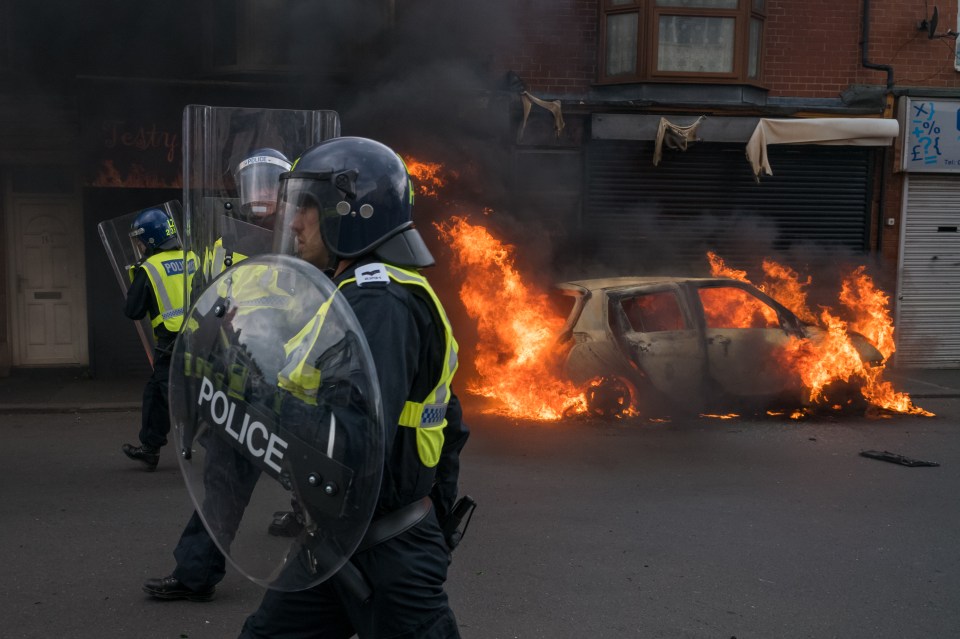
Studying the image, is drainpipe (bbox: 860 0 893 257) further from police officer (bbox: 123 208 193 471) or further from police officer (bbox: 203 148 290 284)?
police officer (bbox: 203 148 290 284)

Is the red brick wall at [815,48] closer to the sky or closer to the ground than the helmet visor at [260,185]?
closer to the sky

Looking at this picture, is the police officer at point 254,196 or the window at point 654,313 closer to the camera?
the police officer at point 254,196

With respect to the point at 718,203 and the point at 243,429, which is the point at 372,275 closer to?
the point at 243,429

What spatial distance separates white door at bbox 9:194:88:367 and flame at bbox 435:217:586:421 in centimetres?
481

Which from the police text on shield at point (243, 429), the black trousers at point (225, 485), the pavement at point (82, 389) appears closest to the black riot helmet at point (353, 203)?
the police text on shield at point (243, 429)

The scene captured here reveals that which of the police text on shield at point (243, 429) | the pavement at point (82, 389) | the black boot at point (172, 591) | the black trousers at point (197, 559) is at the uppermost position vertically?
the police text on shield at point (243, 429)

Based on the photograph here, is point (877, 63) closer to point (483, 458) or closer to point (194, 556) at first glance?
point (483, 458)

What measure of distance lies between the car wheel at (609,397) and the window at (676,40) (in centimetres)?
488

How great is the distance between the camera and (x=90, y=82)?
1032 cm

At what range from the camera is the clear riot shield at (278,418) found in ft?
6.43

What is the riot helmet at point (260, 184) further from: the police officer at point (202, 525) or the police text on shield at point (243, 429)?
the police text on shield at point (243, 429)

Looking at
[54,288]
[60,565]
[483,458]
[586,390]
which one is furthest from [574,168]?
[60,565]

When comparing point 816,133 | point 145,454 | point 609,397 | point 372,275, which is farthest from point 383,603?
point 816,133

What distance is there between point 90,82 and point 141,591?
25.4 feet
